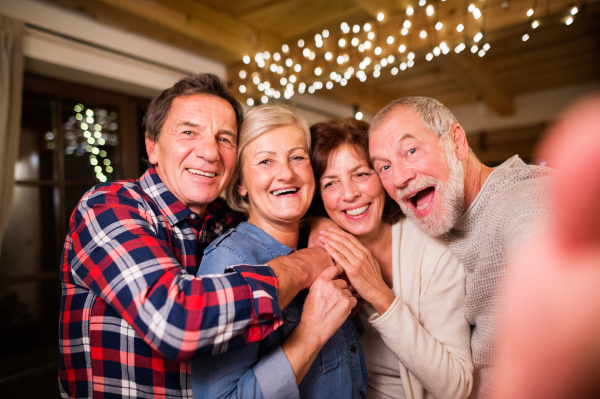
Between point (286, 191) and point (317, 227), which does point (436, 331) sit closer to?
point (317, 227)

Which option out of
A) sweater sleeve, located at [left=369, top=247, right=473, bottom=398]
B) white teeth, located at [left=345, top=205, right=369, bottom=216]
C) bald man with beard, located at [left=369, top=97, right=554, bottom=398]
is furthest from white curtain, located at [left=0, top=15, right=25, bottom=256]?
sweater sleeve, located at [left=369, top=247, right=473, bottom=398]

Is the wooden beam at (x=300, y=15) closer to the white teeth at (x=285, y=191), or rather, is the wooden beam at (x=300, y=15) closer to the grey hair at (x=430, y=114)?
the grey hair at (x=430, y=114)

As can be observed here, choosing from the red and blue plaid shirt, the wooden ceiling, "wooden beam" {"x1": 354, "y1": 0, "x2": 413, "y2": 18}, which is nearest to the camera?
the red and blue plaid shirt

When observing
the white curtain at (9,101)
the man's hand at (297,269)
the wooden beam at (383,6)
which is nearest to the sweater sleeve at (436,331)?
the man's hand at (297,269)

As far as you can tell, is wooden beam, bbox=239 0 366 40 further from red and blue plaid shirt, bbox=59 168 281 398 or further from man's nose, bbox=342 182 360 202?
red and blue plaid shirt, bbox=59 168 281 398

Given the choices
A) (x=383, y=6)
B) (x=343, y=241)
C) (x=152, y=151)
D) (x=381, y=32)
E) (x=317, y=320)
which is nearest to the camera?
(x=317, y=320)

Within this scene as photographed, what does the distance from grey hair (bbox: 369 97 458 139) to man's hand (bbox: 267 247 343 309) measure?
65 centimetres

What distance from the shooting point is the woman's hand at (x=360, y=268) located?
132cm

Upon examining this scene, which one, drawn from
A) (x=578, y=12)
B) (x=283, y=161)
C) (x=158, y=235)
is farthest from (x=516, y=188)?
(x=578, y=12)

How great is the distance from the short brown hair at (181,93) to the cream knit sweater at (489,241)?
110 cm

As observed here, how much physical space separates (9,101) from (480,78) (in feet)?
16.0

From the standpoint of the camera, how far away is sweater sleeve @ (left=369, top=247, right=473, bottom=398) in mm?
1266

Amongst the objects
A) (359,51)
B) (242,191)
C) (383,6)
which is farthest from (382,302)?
(383,6)

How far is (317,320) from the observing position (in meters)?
1.16
